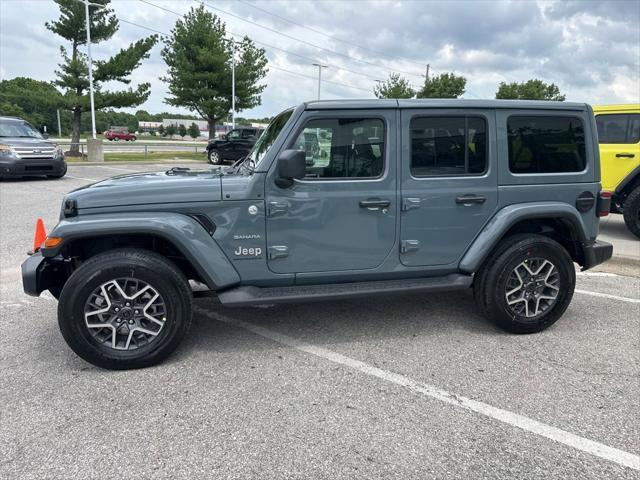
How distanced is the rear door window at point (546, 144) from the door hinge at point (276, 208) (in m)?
1.89

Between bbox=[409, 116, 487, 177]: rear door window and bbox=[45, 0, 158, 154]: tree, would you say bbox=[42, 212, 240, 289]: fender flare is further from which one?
bbox=[45, 0, 158, 154]: tree

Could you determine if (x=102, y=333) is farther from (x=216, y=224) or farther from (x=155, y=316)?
(x=216, y=224)

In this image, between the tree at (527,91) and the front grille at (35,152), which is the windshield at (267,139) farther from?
the tree at (527,91)

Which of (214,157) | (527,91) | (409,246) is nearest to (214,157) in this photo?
(214,157)

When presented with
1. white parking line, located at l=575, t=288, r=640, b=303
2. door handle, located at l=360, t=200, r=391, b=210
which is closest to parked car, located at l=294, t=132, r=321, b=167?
door handle, located at l=360, t=200, r=391, b=210

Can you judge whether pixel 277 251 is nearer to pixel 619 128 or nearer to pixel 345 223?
pixel 345 223

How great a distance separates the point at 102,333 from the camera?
3.32 m

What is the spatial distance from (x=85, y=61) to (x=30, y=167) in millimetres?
12991

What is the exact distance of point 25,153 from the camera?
12.7 m

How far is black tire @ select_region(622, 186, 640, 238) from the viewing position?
7441 millimetres

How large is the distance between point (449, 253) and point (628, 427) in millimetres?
1645

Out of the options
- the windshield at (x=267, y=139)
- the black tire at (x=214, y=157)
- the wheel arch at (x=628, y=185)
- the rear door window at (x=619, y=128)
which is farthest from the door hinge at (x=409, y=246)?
the black tire at (x=214, y=157)

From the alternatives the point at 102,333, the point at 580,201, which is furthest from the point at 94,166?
the point at 580,201

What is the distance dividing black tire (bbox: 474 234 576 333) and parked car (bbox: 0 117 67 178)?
1292 cm
